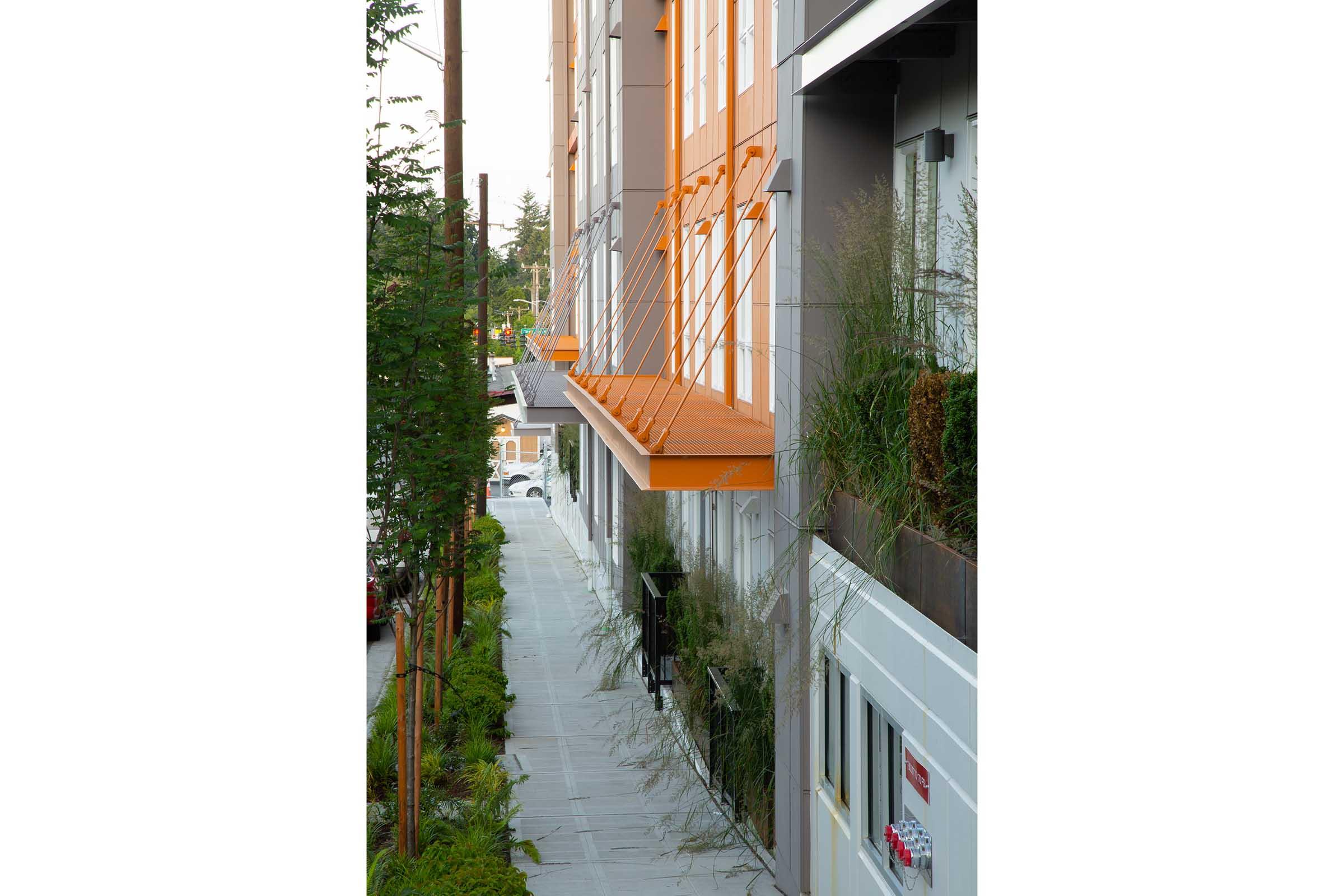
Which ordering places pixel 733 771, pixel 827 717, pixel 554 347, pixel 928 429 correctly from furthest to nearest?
pixel 554 347 → pixel 733 771 → pixel 827 717 → pixel 928 429

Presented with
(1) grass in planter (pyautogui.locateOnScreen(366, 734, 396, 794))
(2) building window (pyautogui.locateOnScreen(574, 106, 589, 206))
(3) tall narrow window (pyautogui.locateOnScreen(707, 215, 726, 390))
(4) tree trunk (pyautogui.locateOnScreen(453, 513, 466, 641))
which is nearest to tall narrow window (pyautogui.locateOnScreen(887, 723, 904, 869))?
(4) tree trunk (pyautogui.locateOnScreen(453, 513, 466, 641))

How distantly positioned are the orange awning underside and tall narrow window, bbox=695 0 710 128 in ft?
24.6

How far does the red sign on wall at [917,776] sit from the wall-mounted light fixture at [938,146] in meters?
2.97

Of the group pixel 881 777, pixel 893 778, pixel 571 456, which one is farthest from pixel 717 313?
pixel 571 456

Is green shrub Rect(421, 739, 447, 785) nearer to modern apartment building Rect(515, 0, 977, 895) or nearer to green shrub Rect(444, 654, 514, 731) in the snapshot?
green shrub Rect(444, 654, 514, 731)

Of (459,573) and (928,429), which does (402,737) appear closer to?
(459,573)

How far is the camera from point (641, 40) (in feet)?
55.6

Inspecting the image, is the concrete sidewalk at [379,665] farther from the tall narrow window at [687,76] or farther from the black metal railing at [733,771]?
the tall narrow window at [687,76]

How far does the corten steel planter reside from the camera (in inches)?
172

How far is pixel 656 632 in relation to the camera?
12.2 m

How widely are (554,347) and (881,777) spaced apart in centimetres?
1477

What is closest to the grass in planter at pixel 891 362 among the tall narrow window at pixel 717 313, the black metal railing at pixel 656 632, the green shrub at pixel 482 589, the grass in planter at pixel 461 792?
the grass in planter at pixel 461 792

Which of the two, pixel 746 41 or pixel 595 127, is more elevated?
pixel 595 127
